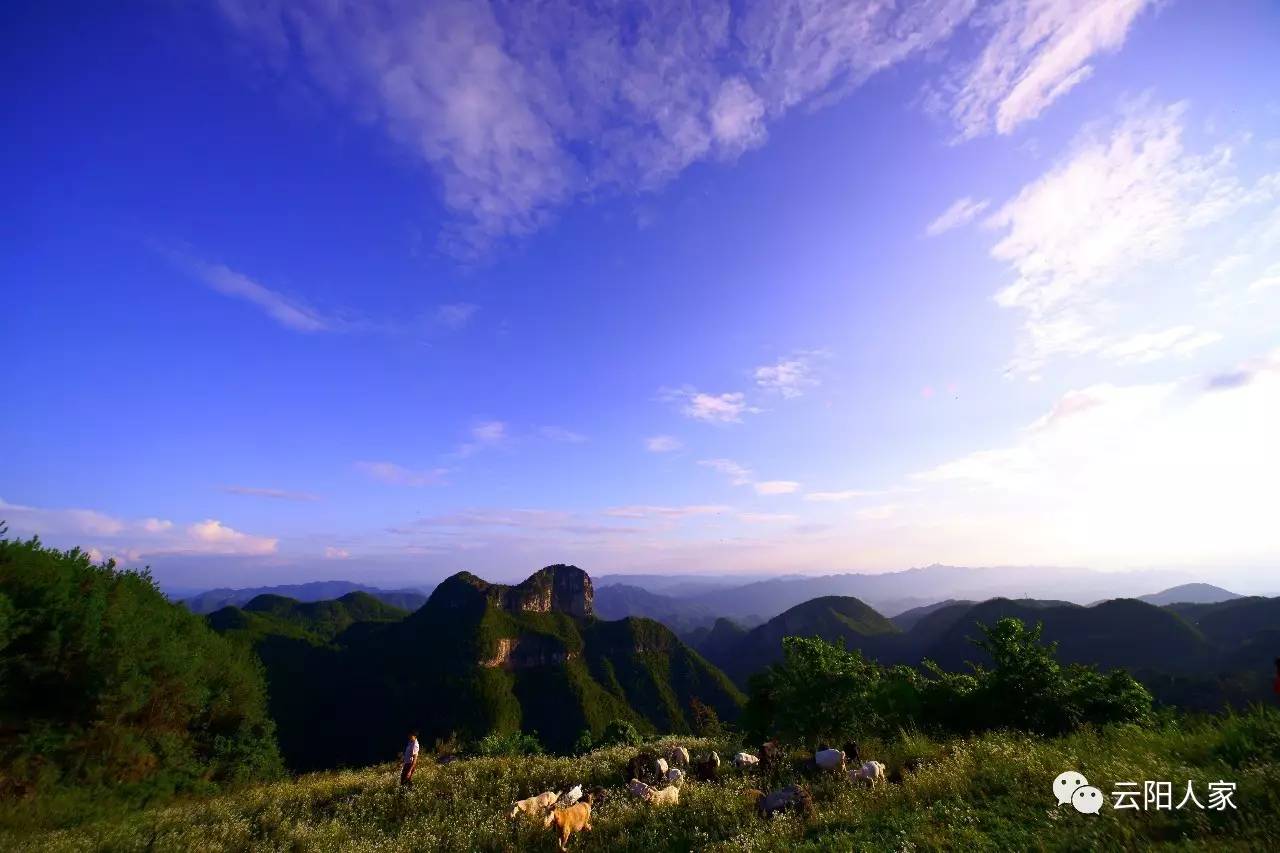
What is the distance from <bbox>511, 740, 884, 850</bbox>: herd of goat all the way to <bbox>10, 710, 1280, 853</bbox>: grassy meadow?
1.17ft

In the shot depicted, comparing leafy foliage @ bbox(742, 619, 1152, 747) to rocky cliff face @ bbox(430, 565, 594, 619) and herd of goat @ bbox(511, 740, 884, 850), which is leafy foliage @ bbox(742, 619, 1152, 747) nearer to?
herd of goat @ bbox(511, 740, 884, 850)

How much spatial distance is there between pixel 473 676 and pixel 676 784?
131493 millimetres

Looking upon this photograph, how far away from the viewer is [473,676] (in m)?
126

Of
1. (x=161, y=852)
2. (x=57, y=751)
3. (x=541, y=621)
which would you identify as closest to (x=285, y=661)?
(x=541, y=621)

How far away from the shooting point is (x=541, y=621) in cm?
16800

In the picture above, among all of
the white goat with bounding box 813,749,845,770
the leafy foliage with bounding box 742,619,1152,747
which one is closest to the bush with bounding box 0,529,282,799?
the white goat with bounding box 813,749,845,770

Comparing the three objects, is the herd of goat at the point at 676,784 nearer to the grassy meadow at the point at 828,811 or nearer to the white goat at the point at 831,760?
the white goat at the point at 831,760

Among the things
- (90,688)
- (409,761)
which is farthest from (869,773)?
(90,688)

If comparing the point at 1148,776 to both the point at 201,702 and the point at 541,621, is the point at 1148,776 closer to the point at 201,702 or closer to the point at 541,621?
the point at 201,702

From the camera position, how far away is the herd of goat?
10.6m

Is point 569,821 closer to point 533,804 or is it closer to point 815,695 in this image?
point 533,804

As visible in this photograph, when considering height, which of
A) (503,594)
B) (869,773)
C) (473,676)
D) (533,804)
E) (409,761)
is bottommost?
(473,676)

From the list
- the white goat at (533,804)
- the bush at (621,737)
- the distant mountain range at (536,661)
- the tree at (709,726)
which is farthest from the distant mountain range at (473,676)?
the white goat at (533,804)

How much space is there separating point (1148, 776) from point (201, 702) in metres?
42.4
